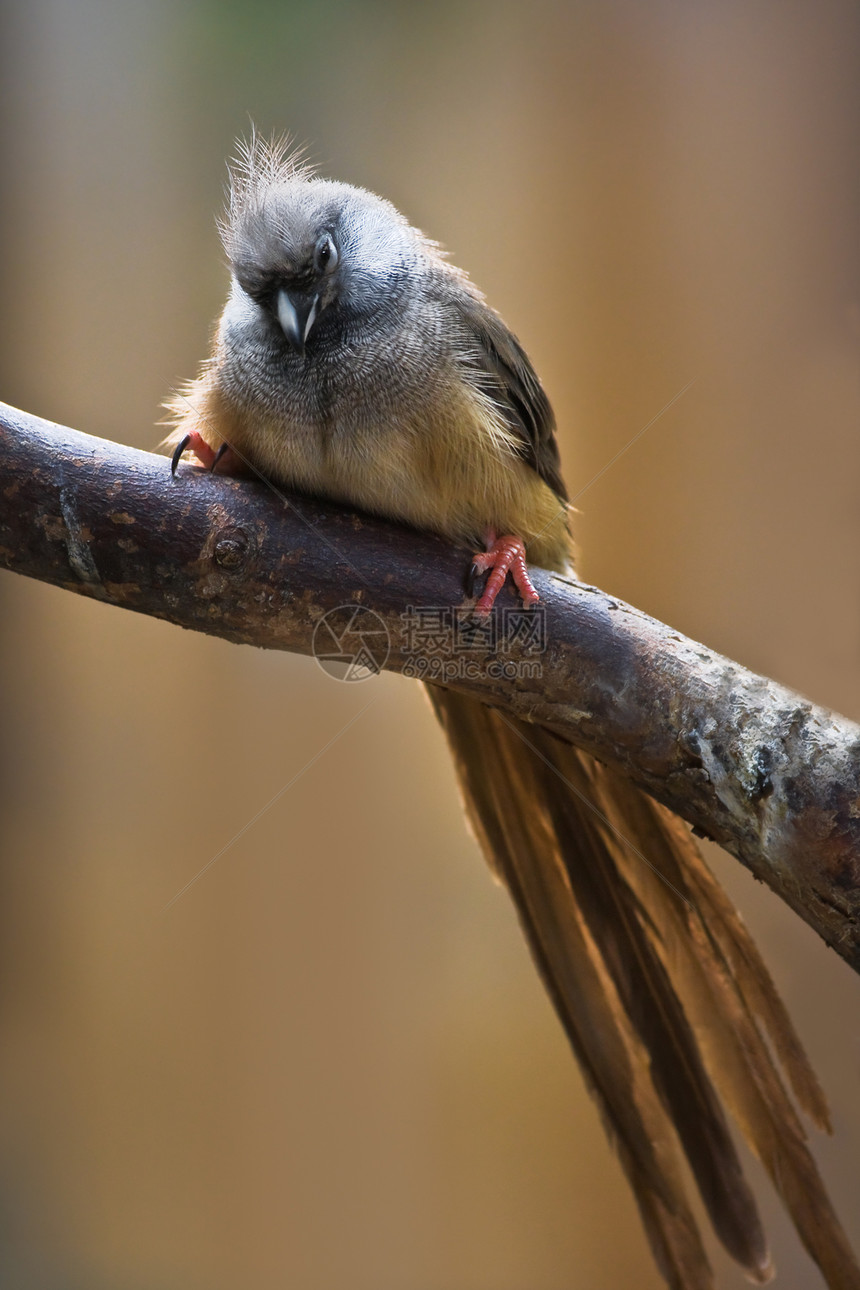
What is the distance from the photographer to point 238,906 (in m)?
1.92

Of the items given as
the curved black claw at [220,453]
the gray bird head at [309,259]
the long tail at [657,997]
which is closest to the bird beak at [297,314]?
the gray bird head at [309,259]

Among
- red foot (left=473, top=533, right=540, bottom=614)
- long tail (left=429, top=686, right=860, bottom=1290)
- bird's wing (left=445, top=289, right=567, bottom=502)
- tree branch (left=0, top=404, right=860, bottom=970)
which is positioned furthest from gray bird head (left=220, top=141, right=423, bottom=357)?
long tail (left=429, top=686, right=860, bottom=1290)

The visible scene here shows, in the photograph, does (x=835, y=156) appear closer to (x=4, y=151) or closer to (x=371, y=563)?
(x=371, y=563)

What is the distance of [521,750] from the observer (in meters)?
1.34

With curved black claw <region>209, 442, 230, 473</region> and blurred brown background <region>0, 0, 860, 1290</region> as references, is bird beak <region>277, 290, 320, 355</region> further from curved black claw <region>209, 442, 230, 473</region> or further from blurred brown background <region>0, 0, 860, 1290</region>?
blurred brown background <region>0, 0, 860, 1290</region>

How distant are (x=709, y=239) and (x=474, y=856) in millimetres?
1341

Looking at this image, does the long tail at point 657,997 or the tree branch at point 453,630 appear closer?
the tree branch at point 453,630

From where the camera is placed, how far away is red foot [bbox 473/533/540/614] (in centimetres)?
113

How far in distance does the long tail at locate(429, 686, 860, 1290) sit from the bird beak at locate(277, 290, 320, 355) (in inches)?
25.0

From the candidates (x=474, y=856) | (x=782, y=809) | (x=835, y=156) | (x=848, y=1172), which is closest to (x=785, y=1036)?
(x=848, y=1172)

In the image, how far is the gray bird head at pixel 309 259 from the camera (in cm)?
118

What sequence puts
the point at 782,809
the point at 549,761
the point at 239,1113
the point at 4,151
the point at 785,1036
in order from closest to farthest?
1. the point at 782,809
2. the point at 785,1036
3. the point at 549,761
4. the point at 4,151
5. the point at 239,1113

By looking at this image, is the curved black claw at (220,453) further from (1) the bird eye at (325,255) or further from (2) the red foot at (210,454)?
(1) the bird eye at (325,255)

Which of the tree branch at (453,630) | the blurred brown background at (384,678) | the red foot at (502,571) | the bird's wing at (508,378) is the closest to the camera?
the tree branch at (453,630)
